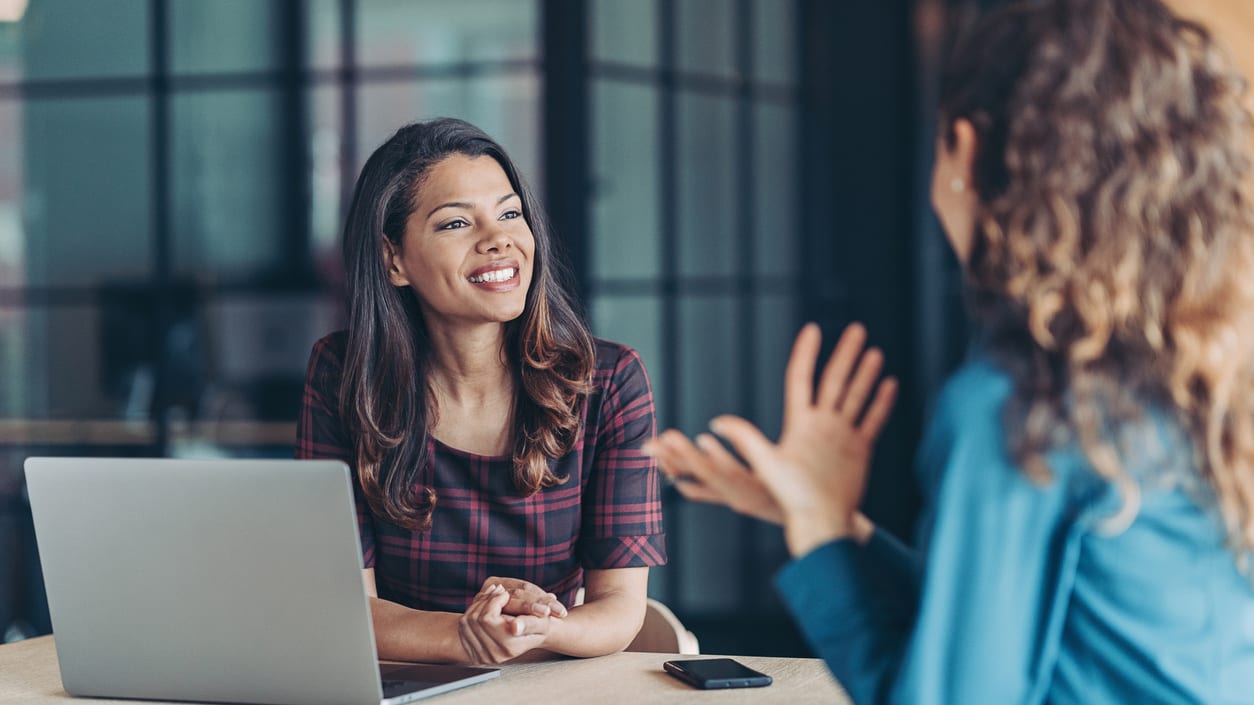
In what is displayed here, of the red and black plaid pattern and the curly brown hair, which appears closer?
the curly brown hair

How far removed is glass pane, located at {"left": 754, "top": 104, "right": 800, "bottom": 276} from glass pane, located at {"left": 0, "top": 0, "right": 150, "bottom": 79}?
2112 millimetres

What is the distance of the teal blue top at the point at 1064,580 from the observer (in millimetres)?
981

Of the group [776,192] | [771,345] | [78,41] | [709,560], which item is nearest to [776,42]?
[776,192]

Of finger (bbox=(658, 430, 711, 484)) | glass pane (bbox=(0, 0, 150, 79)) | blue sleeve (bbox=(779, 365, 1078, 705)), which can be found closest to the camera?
blue sleeve (bbox=(779, 365, 1078, 705))

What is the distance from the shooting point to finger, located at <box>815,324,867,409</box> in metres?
1.10

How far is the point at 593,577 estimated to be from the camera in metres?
1.73

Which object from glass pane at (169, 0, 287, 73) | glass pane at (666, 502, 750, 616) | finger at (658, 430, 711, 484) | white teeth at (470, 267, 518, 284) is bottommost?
glass pane at (666, 502, 750, 616)

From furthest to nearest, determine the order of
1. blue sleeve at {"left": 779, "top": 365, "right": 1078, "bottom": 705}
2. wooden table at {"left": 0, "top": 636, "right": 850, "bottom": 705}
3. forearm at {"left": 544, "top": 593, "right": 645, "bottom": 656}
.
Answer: forearm at {"left": 544, "top": 593, "right": 645, "bottom": 656}, wooden table at {"left": 0, "top": 636, "right": 850, "bottom": 705}, blue sleeve at {"left": 779, "top": 365, "right": 1078, "bottom": 705}

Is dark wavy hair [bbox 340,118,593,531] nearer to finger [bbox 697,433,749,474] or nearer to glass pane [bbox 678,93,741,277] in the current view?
finger [bbox 697,433,749,474]

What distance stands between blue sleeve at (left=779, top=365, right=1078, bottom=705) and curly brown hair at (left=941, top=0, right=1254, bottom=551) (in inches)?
1.5

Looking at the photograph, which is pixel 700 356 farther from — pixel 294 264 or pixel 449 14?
pixel 449 14

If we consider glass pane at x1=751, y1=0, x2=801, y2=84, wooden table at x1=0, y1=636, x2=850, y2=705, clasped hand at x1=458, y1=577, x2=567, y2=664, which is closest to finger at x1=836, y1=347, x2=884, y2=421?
wooden table at x1=0, y1=636, x2=850, y2=705

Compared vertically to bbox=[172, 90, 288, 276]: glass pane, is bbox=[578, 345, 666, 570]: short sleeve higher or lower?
lower

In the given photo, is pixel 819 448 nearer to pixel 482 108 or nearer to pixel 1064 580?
pixel 1064 580
